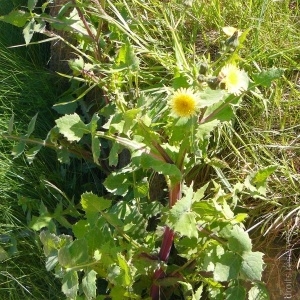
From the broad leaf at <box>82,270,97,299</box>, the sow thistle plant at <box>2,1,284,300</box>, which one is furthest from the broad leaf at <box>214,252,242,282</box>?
the broad leaf at <box>82,270,97,299</box>

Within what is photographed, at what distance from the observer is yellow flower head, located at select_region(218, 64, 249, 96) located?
4.03ft

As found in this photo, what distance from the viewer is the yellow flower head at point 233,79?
123 centimetres

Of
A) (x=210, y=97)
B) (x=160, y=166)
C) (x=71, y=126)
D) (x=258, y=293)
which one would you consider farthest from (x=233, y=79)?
(x=258, y=293)

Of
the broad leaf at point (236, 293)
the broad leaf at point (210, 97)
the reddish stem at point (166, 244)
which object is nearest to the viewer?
the broad leaf at point (210, 97)

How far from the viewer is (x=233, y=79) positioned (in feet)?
4.08

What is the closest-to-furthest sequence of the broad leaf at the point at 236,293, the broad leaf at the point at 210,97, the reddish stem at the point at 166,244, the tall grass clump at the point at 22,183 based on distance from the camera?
the broad leaf at the point at 210,97 → the broad leaf at the point at 236,293 → the reddish stem at the point at 166,244 → the tall grass clump at the point at 22,183

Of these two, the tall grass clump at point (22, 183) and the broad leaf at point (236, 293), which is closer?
the broad leaf at point (236, 293)

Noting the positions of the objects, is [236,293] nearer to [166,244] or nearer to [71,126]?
[166,244]

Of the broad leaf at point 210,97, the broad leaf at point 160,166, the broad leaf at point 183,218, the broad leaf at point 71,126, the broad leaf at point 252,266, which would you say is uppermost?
the broad leaf at point 210,97

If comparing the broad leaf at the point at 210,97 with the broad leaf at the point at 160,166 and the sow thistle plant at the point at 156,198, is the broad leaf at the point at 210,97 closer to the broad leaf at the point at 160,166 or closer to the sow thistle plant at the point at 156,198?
the sow thistle plant at the point at 156,198

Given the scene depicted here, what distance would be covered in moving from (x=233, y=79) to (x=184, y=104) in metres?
0.11

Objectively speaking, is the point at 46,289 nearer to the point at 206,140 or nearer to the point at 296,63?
the point at 206,140

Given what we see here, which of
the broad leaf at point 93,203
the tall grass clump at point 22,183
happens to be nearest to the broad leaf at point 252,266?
the broad leaf at point 93,203

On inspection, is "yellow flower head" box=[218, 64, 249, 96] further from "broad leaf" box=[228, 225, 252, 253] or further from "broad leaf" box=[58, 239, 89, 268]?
"broad leaf" box=[58, 239, 89, 268]
